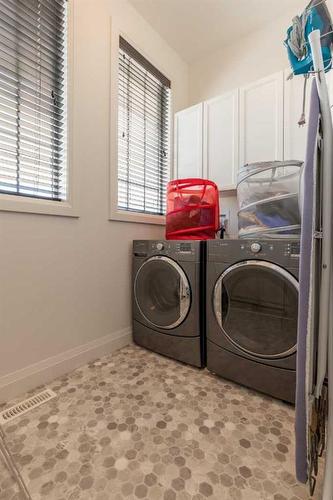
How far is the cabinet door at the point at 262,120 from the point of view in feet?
5.61

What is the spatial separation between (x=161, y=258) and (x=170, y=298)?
11.3 inches

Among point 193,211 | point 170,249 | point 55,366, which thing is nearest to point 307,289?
point 170,249

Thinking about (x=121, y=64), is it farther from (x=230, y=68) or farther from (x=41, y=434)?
(x=41, y=434)

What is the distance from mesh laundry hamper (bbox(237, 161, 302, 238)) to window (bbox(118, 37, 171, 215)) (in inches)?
35.7

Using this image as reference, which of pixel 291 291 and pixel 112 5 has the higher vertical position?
pixel 112 5

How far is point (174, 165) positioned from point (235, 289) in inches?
54.7

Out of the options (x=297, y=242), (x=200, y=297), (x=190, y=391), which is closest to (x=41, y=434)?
(x=190, y=391)

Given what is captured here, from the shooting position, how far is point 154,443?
3.16 ft

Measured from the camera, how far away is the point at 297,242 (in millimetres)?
1136

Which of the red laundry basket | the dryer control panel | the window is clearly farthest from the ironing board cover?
the window

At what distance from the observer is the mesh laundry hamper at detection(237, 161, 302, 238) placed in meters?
1.29

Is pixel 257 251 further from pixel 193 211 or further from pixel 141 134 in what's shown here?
pixel 141 134

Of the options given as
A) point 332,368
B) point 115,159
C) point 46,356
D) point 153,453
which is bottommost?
point 153,453

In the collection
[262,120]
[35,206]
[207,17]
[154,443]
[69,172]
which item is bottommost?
[154,443]
